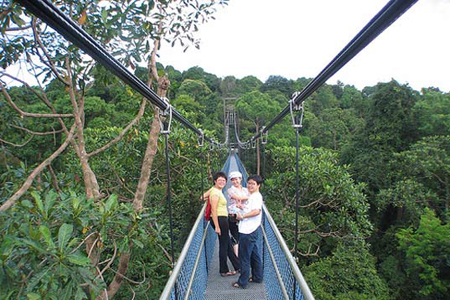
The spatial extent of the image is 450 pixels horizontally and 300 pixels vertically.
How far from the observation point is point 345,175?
4328 millimetres

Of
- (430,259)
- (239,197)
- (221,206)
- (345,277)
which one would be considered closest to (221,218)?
(221,206)

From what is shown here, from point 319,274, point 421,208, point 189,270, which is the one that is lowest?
point 319,274

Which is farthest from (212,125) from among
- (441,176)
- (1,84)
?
(1,84)

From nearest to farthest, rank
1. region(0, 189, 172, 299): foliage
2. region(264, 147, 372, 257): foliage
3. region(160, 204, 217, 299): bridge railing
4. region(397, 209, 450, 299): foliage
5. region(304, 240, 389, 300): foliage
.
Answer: region(0, 189, 172, 299): foliage
region(160, 204, 217, 299): bridge railing
region(264, 147, 372, 257): foliage
region(304, 240, 389, 300): foliage
region(397, 209, 450, 299): foliage

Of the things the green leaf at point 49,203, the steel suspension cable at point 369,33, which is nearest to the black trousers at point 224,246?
the green leaf at point 49,203

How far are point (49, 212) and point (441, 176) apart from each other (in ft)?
33.4

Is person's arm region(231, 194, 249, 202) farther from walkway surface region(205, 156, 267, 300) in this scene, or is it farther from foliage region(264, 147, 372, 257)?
foliage region(264, 147, 372, 257)

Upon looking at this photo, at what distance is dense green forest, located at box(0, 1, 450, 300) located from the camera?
46.7 inches

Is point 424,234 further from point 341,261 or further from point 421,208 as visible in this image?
point 341,261

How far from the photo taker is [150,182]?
3400mm

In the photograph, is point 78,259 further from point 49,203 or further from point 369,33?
point 369,33

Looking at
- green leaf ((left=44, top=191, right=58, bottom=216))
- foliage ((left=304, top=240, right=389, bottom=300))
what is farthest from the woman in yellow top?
foliage ((left=304, top=240, right=389, bottom=300))

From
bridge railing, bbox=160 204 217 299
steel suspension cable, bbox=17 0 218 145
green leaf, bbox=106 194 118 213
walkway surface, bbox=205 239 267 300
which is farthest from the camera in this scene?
walkway surface, bbox=205 239 267 300

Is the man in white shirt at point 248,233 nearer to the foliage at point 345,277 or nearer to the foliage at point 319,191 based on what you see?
the foliage at point 319,191
